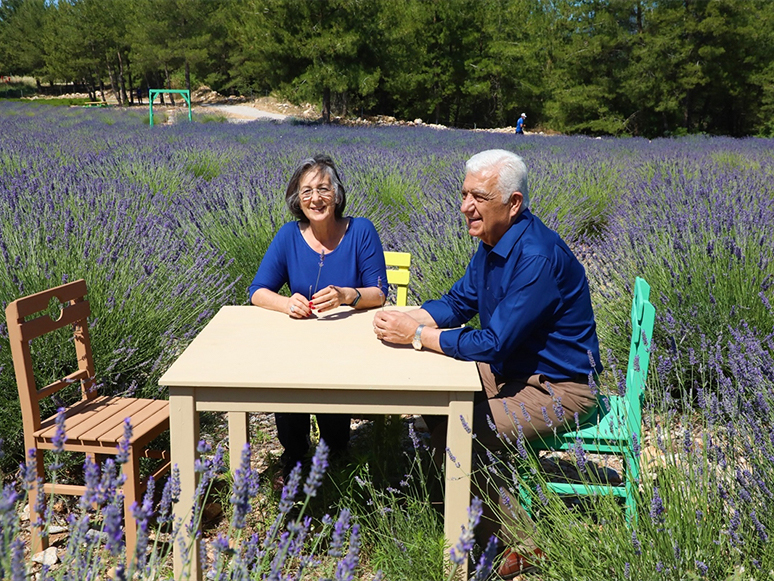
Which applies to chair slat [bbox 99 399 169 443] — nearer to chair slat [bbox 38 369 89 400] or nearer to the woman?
chair slat [bbox 38 369 89 400]

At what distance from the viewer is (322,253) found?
8.24 feet

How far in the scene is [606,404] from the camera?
213 centimetres

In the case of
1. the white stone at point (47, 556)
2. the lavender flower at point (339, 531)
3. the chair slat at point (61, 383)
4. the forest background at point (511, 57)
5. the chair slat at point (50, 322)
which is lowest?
the white stone at point (47, 556)

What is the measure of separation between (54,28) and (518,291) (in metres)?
55.5

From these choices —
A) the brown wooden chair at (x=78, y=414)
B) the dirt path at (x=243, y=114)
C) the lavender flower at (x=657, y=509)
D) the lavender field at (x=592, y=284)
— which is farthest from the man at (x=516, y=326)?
the dirt path at (x=243, y=114)

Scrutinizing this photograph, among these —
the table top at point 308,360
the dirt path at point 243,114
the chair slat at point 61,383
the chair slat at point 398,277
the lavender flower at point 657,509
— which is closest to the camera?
the lavender flower at point 657,509

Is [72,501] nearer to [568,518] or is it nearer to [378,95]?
[568,518]

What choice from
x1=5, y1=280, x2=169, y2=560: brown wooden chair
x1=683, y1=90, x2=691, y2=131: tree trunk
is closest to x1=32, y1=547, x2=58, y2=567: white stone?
x1=5, y1=280, x2=169, y2=560: brown wooden chair

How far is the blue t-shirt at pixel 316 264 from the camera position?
8.41ft

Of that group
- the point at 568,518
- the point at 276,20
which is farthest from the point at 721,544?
the point at 276,20

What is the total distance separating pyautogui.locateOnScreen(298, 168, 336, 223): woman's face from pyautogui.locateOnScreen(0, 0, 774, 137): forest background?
21.8 meters

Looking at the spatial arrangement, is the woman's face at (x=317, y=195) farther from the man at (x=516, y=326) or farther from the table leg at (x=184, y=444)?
the table leg at (x=184, y=444)

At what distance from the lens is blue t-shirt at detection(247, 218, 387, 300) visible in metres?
2.56

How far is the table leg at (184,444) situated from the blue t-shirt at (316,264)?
0.90 metres
